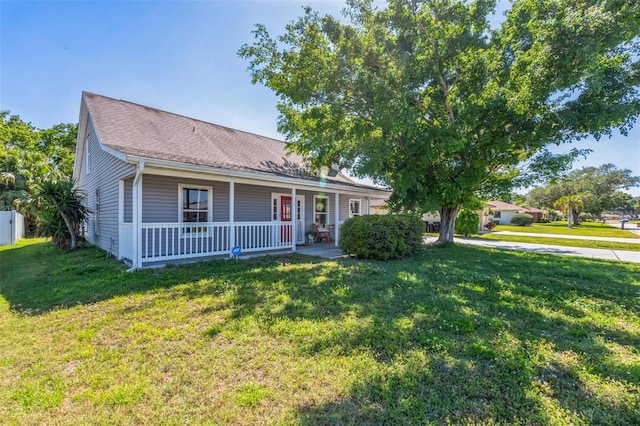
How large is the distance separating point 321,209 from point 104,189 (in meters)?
8.63

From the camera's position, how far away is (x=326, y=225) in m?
14.0

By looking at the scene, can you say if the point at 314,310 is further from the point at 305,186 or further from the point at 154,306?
the point at 305,186

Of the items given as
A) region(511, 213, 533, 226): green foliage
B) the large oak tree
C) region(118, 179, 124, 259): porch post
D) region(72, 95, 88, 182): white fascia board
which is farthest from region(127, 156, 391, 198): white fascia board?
region(511, 213, 533, 226): green foliage

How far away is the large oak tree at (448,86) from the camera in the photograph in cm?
816

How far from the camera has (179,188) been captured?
→ 354 inches

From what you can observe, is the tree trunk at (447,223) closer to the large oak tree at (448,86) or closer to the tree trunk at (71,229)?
the large oak tree at (448,86)

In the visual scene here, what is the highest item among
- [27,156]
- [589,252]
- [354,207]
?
[27,156]

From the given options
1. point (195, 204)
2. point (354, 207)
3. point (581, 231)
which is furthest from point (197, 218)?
point (581, 231)

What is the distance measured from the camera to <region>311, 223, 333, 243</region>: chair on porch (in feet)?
42.7

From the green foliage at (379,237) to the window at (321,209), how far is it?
4.51m

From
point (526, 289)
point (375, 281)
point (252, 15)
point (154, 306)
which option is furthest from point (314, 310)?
point (252, 15)

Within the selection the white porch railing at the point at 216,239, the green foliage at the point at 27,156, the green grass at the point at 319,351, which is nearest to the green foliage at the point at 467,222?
the green grass at the point at 319,351

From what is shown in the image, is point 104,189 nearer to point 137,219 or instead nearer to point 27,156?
point 137,219

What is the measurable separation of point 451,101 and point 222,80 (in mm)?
8953
